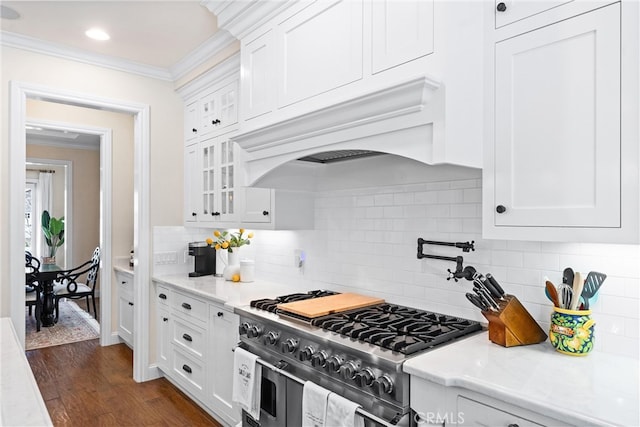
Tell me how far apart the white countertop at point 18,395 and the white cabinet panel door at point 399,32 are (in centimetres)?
168

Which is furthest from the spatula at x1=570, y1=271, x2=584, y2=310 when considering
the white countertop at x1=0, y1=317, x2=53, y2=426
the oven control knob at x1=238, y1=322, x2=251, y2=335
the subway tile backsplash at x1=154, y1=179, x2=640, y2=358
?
the white countertop at x1=0, y1=317, x2=53, y2=426

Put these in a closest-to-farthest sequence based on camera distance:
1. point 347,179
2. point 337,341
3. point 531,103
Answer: point 531,103, point 337,341, point 347,179

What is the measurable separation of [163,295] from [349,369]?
2427 millimetres

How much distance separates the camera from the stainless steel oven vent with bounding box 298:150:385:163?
230cm

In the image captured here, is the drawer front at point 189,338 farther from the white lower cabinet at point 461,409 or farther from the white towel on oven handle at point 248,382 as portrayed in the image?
the white lower cabinet at point 461,409

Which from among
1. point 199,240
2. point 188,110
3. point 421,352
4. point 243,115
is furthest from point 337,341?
point 188,110

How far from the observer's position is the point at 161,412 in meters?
3.03

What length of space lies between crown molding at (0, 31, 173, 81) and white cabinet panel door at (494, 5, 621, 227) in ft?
10.6

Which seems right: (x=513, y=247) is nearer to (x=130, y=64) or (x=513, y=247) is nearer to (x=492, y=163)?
(x=492, y=163)

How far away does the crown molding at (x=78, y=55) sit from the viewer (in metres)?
3.07

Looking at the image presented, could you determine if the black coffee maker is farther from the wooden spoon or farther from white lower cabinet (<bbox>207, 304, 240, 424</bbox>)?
the wooden spoon

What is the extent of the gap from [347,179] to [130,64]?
8.00ft

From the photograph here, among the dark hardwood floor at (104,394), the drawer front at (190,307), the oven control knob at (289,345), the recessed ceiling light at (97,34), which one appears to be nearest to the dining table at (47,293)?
the dark hardwood floor at (104,394)

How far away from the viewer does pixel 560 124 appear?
1372 millimetres
